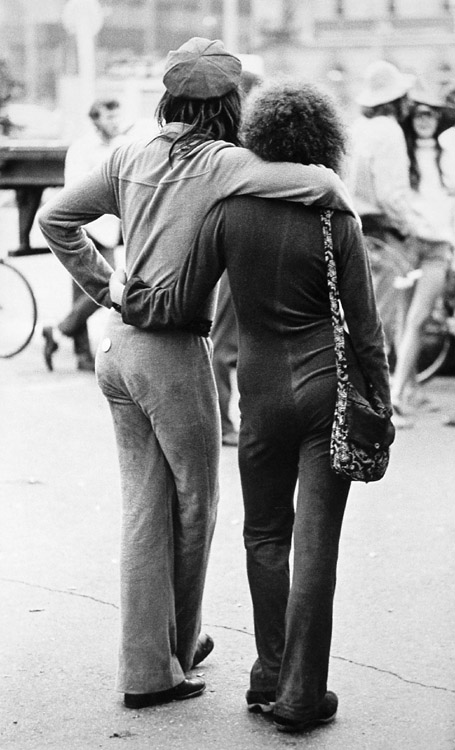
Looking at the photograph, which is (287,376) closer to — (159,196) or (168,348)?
(168,348)

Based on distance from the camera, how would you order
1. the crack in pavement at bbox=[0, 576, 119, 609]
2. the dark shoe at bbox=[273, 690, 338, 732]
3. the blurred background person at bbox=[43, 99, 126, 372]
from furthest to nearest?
the blurred background person at bbox=[43, 99, 126, 372], the crack in pavement at bbox=[0, 576, 119, 609], the dark shoe at bbox=[273, 690, 338, 732]

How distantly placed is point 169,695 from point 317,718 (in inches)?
18.4

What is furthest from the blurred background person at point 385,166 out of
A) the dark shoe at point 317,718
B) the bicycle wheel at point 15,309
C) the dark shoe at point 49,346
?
the dark shoe at point 317,718

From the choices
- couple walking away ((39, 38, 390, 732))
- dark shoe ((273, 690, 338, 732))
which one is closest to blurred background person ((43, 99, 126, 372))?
couple walking away ((39, 38, 390, 732))

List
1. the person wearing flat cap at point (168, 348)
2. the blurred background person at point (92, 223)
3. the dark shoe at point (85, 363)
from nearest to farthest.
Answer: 1. the person wearing flat cap at point (168, 348)
2. the blurred background person at point (92, 223)
3. the dark shoe at point (85, 363)

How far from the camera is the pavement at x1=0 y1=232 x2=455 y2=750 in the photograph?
376cm

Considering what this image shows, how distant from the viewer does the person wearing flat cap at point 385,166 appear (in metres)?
7.84

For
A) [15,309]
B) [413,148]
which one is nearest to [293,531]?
[413,148]

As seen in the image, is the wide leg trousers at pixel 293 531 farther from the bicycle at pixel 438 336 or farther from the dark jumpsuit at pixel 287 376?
the bicycle at pixel 438 336

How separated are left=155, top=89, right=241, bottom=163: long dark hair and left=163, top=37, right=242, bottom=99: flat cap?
0.03 metres

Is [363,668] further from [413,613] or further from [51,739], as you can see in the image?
[51,739]

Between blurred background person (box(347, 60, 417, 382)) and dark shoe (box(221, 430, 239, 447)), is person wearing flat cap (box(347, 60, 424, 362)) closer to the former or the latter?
blurred background person (box(347, 60, 417, 382))

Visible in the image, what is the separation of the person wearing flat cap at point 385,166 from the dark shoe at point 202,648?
4.22 metres

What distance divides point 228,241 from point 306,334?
0.32 metres
